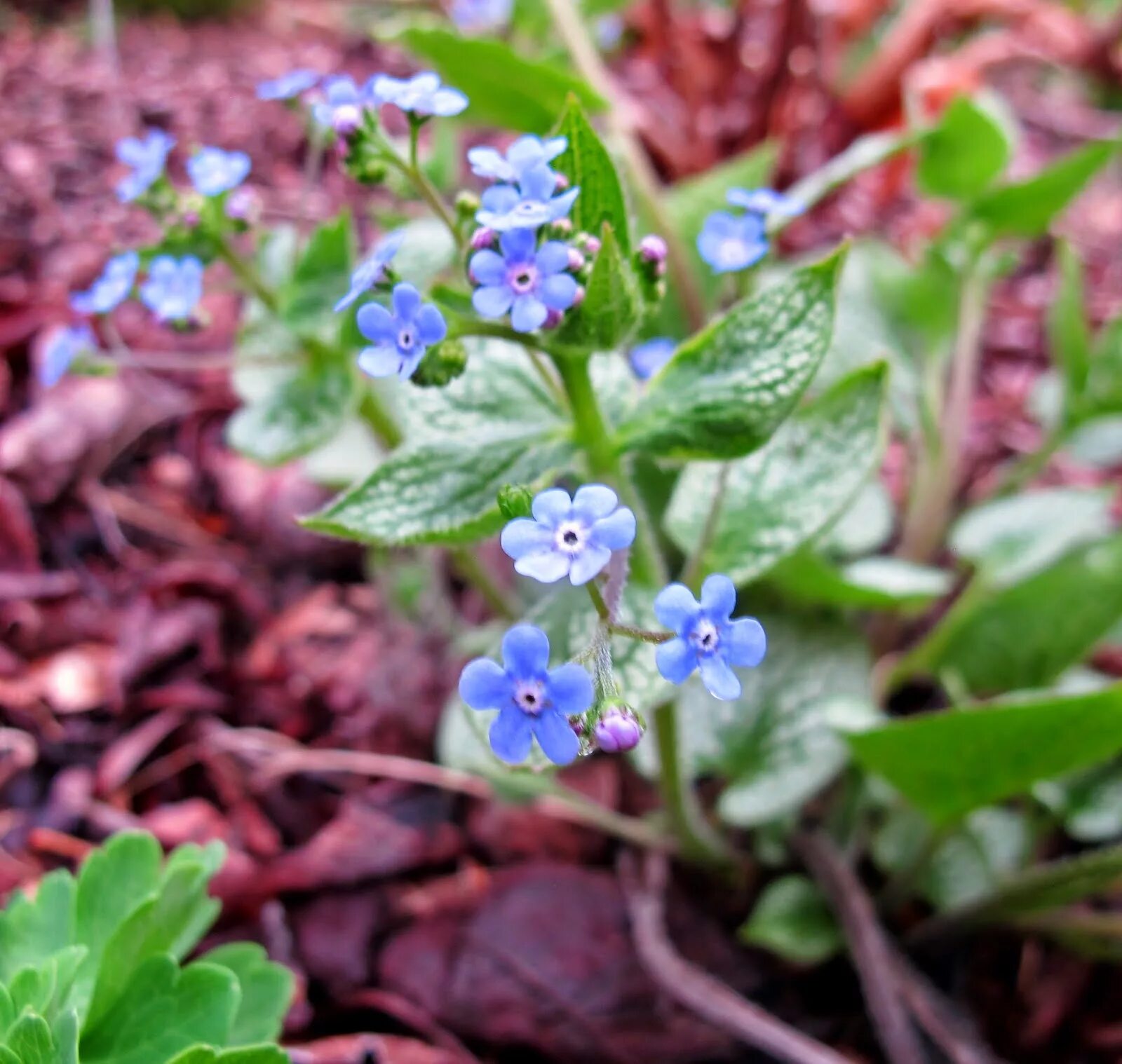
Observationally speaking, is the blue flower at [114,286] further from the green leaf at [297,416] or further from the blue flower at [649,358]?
the blue flower at [649,358]

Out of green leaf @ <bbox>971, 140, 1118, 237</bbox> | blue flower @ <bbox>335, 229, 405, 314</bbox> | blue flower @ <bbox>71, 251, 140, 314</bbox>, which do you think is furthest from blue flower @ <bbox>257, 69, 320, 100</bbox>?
green leaf @ <bbox>971, 140, 1118, 237</bbox>

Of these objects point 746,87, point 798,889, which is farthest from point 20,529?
point 746,87

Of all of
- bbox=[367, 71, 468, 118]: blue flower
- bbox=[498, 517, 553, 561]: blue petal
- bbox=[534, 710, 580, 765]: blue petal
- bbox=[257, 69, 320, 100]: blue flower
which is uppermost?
bbox=[367, 71, 468, 118]: blue flower

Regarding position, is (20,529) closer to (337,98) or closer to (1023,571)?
(337,98)

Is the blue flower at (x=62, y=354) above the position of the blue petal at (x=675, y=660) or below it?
below

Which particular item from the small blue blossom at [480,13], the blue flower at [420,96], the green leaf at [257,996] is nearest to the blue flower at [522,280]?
the blue flower at [420,96]

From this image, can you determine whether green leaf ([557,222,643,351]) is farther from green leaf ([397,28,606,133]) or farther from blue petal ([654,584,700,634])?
green leaf ([397,28,606,133])
